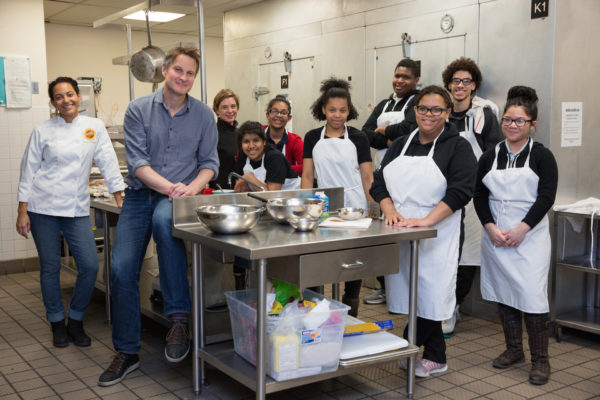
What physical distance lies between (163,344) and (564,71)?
2.79m

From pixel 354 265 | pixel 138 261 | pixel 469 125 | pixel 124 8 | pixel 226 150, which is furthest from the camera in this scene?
pixel 124 8

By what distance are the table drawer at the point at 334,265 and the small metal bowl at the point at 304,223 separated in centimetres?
21

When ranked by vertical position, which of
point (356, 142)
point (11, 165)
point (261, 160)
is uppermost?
point (356, 142)

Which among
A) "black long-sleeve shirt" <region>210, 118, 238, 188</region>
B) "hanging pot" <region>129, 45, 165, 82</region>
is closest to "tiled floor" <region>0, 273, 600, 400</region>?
"black long-sleeve shirt" <region>210, 118, 238, 188</region>

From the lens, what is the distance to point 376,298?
172 inches

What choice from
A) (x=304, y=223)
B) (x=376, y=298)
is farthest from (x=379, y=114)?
(x=304, y=223)

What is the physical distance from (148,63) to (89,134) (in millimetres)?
777

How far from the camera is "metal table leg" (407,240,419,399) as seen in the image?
2607mm

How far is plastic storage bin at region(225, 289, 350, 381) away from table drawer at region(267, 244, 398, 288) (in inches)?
5.7

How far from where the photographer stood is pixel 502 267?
3043 mm

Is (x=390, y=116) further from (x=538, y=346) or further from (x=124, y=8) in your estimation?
(x=124, y=8)

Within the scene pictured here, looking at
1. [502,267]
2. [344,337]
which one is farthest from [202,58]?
[502,267]

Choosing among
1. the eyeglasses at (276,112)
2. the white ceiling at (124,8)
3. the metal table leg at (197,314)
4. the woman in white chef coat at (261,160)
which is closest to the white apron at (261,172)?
the woman in white chef coat at (261,160)

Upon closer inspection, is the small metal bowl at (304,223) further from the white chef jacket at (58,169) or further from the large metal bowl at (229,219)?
the white chef jacket at (58,169)
